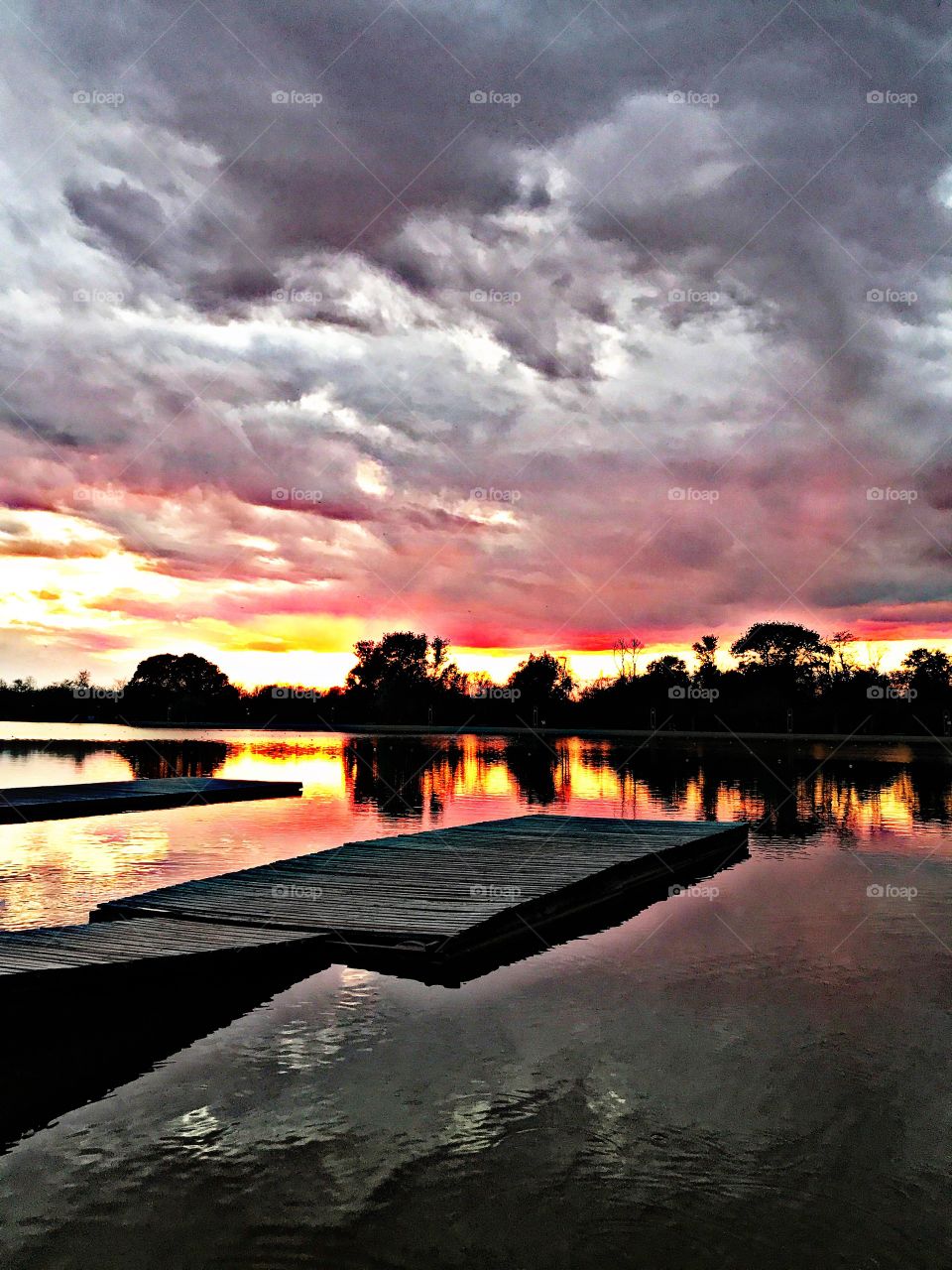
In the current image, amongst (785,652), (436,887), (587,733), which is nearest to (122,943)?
(436,887)

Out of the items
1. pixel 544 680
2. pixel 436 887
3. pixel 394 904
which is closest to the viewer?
pixel 394 904

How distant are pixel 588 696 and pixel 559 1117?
439 feet

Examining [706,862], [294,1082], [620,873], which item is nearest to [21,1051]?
[294,1082]

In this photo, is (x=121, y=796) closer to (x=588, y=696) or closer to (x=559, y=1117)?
(x=559, y=1117)

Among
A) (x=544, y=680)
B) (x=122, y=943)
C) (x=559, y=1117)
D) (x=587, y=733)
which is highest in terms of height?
(x=544, y=680)

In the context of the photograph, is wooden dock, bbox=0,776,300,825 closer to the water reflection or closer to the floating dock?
the water reflection

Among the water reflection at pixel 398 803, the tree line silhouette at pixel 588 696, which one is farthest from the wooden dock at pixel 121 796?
the tree line silhouette at pixel 588 696

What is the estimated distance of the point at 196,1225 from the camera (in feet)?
20.4

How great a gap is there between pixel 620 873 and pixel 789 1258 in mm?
10655

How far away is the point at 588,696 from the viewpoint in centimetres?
14088

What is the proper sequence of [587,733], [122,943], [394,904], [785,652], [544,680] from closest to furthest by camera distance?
[122,943] → [394,904] → [587,733] → [785,652] → [544,680]

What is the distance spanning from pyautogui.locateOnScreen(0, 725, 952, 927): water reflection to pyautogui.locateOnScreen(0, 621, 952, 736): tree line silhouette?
45268mm

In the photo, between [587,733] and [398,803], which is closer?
[398,803]

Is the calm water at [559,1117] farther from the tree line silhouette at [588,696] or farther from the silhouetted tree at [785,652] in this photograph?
the silhouetted tree at [785,652]
